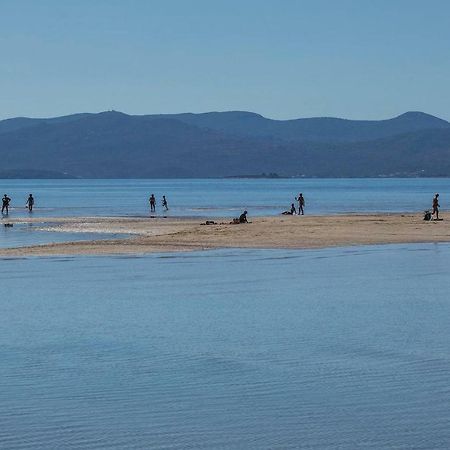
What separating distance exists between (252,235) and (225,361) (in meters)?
28.7

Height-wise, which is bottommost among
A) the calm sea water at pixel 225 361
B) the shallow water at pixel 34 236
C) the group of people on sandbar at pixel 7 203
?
the calm sea water at pixel 225 361

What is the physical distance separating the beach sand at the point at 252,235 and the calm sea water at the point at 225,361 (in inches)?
412

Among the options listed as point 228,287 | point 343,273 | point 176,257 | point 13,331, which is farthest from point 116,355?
point 176,257

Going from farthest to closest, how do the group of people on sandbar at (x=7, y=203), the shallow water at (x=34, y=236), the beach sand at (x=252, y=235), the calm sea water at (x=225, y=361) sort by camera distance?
the group of people on sandbar at (x=7, y=203) < the shallow water at (x=34, y=236) < the beach sand at (x=252, y=235) < the calm sea water at (x=225, y=361)

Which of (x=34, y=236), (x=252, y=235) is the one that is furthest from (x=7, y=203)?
(x=252, y=235)

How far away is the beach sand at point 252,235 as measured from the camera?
39.6 m

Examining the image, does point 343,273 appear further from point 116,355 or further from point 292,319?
point 116,355

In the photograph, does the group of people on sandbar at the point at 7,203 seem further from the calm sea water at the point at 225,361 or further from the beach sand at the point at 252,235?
the calm sea water at the point at 225,361

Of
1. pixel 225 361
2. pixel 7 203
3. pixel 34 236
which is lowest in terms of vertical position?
pixel 225 361

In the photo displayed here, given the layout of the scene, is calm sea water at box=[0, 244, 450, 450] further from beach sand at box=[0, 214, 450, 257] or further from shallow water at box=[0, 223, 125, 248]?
shallow water at box=[0, 223, 125, 248]

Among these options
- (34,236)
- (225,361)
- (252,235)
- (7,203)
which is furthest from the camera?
(7,203)

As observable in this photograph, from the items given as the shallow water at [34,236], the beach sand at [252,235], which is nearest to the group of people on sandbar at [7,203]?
the beach sand at [252,235]

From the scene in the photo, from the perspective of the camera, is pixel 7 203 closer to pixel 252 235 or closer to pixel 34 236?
pixel 34 236

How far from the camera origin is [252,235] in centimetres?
4488
